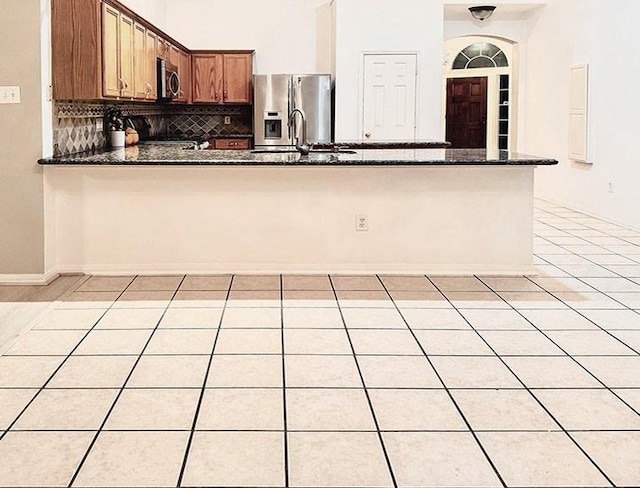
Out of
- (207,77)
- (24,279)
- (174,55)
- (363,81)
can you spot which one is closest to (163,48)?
(174,55)

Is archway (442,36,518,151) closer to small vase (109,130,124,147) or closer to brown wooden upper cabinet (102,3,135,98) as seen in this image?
small vase (109,130,124,147)

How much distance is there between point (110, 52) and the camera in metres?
5.18

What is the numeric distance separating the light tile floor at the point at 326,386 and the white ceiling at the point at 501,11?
226 inches

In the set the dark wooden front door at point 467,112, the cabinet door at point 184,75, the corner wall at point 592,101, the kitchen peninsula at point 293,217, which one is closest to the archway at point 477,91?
the dark wooden front door at point 467,112

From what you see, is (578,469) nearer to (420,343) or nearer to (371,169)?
(420,343)

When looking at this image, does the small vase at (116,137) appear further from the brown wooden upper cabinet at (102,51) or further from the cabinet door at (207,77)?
the cabinet door at (207,77)

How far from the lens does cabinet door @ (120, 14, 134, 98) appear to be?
5.52 m

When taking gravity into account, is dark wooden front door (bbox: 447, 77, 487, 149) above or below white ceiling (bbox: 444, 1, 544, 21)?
below

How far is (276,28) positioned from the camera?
9727 mm

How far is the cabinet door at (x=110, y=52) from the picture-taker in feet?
16.5

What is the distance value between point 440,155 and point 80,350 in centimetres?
289

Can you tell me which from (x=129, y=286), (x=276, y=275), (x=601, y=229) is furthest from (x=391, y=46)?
(x=129, y=286)

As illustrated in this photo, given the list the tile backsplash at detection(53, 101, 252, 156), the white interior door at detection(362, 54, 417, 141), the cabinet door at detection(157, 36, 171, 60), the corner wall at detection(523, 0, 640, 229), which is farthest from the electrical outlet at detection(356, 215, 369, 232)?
the white interior door at detection(362, 54, 417, 141)

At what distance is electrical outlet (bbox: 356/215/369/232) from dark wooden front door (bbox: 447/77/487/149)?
26.5 ft
